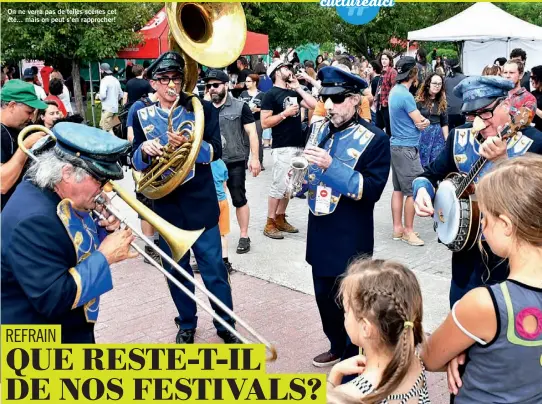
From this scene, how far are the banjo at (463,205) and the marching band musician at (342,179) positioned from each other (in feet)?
1.55

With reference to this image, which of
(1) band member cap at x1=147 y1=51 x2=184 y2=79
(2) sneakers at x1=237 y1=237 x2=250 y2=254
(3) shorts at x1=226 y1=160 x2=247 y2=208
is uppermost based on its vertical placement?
(1) band member cap at x1=147 y1=51 x2=184 y2=79

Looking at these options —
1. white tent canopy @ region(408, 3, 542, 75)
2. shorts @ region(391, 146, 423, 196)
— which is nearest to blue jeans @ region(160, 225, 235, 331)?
shorts @ region(391, 146, 423, 196)

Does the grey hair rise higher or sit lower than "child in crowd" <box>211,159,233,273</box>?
higher

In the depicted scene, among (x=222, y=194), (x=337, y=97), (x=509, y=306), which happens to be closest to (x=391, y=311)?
(x=509, y=306)

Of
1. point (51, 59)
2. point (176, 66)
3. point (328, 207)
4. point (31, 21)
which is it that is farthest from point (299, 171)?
point (51, 59)

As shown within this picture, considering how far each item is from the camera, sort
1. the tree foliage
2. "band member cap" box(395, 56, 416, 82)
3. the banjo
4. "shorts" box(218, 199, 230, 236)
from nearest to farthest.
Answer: the banjo, "shorts" box(218, 199, 230, 236), "band member cap" box(395, 56, 416, 82), the tree foliage

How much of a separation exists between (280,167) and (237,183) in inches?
27.0

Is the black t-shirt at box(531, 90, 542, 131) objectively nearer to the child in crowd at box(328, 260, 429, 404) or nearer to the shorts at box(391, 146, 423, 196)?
the shorts at box(391, 146, 423, 196)

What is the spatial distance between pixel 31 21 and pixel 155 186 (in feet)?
38.1

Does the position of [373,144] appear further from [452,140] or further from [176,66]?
[176,66]

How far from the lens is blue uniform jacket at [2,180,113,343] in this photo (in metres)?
2.41

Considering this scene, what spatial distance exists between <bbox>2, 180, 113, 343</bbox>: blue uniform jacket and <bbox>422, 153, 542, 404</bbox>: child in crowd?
4.70ft

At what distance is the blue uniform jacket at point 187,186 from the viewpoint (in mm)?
4164

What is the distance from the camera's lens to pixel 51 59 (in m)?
16.0
